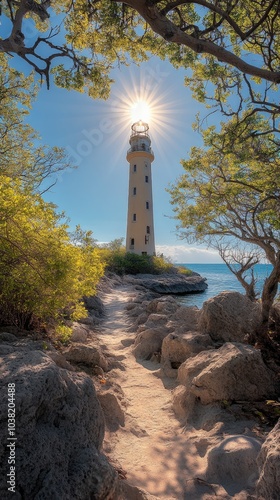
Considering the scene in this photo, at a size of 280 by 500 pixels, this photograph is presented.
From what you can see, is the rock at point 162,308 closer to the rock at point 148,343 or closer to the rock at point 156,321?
the rock at point 156,321

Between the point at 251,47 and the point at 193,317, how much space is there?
778 cm

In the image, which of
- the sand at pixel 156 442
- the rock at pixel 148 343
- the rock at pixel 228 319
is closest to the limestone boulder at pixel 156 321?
the rock at pixel 148 343

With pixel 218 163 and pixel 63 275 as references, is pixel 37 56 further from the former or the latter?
pixel 218 163

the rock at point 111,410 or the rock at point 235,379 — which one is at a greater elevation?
the rock at point 235,379

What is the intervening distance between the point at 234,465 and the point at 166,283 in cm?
2340

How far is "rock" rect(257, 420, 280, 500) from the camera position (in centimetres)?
189

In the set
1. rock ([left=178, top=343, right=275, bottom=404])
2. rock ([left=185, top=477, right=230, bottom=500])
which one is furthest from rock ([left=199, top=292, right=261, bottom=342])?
rock ([left=185, top=477, right=230, bottom=500])

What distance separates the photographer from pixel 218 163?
9305 millimetres

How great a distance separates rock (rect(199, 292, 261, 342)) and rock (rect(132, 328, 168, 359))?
1.16 meters

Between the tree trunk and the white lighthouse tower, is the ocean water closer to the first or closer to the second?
the tree trunk

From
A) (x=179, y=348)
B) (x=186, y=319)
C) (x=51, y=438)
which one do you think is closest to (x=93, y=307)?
(x=186, y=319)

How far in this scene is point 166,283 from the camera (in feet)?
85.3

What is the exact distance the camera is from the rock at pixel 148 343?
22.0 ft

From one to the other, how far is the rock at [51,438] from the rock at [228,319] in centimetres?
464
